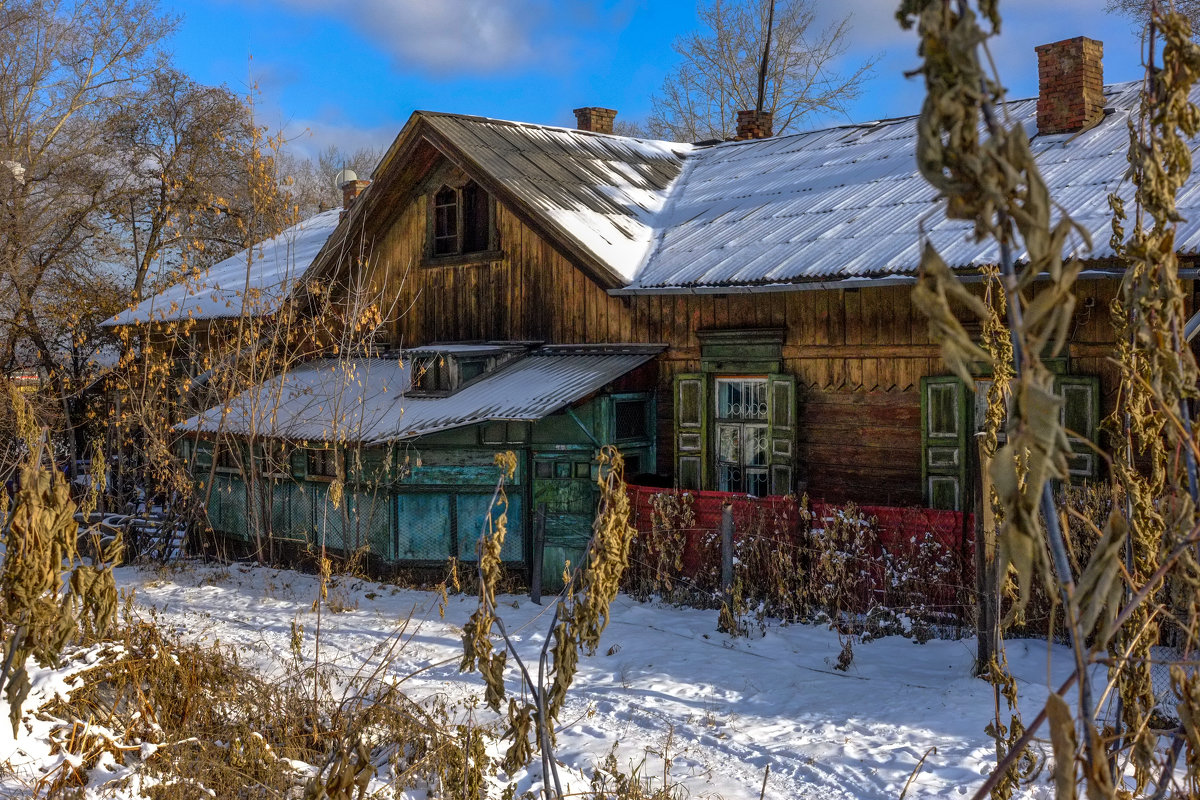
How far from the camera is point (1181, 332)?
6.53 ft

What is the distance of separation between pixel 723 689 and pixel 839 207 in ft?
23.4

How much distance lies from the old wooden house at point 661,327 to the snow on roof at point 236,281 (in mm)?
2342

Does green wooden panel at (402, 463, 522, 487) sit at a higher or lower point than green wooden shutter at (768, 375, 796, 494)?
lower

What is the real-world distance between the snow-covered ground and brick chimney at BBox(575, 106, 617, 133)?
10967 millimetres

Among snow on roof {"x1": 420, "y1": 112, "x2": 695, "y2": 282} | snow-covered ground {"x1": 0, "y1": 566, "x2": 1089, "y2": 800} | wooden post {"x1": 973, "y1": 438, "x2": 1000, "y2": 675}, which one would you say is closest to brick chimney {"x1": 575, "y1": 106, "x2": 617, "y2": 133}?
snow on roof {"x1": 420, "y1": 112, "x2": 695, "y2": 282}

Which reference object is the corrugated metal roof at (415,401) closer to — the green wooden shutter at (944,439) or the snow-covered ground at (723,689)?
the snow-covered ground at (723,689)

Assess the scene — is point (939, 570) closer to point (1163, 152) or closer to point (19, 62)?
point (1163, 152)

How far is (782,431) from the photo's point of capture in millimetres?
11664

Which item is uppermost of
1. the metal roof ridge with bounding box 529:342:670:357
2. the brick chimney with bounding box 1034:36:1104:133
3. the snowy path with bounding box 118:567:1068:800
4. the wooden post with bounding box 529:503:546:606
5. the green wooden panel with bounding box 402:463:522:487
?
the brick chimney with bounding box 1034:36:1104:133

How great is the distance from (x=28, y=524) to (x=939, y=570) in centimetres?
788

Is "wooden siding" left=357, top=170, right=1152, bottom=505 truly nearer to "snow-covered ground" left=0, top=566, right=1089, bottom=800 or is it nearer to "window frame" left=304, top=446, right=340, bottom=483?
"snow-covered ground" left=0, top=566, right=1089, bottom=800

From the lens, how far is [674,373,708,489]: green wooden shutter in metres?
12.3

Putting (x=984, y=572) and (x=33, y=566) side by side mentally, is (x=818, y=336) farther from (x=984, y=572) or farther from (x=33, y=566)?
(x=33, y=566)

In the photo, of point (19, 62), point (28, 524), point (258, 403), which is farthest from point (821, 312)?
point (19, 62)
